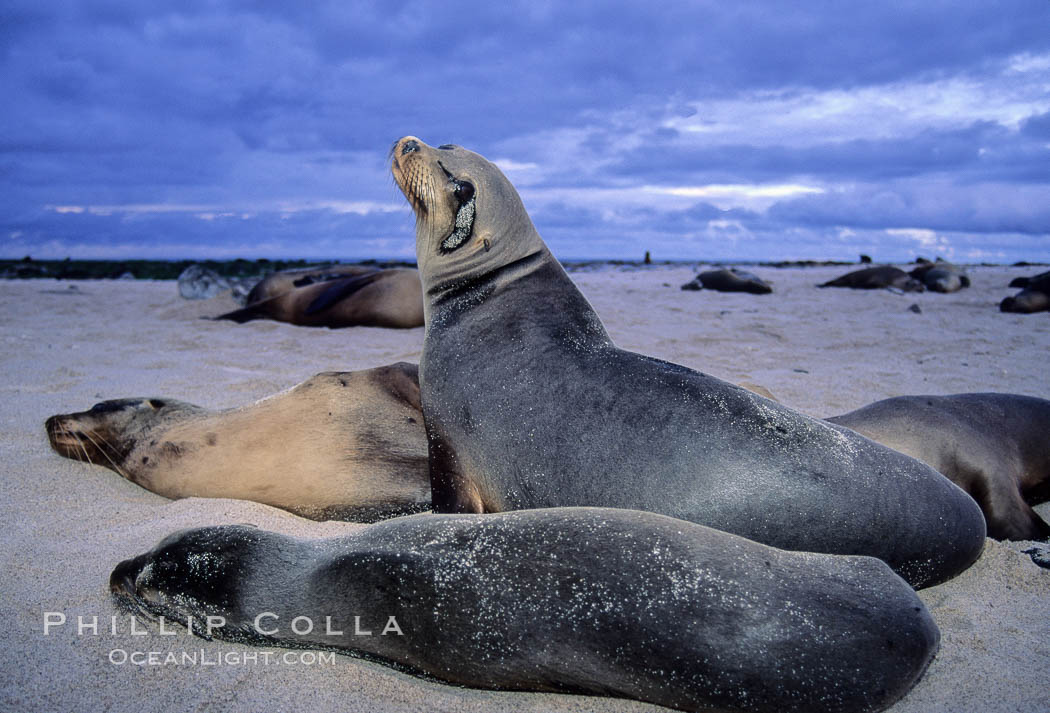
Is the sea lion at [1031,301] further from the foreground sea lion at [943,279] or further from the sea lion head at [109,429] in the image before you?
the sea lion head at [109,429]

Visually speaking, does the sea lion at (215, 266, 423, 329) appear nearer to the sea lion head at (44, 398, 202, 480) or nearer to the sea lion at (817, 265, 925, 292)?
the sea lion head at (44, 398, 202, 480)

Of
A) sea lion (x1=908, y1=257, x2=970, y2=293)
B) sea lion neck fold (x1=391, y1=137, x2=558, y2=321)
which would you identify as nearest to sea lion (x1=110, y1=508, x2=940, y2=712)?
sea lion neck fold (x1=391, y1=137, x2=558, y2=321)

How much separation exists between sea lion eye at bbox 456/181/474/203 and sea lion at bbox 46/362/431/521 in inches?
34.1

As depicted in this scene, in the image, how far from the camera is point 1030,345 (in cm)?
780

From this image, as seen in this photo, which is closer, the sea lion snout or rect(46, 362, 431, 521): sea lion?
the sea lion snout

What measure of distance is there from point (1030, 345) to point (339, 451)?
286 inches

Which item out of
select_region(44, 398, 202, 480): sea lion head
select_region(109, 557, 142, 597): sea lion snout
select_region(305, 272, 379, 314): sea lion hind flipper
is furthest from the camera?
select_region(305, 272, 379, 314): sea lion hind flipper

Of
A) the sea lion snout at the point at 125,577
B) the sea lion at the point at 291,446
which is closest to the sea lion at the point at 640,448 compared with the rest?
the sea lion at the point at 291,446

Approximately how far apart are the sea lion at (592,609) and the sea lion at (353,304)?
21.8 ft

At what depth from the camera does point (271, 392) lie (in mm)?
5145

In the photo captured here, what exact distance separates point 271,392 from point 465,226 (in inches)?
88.0

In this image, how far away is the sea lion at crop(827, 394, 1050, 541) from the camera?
11.0ft

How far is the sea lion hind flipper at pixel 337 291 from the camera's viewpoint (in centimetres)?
905

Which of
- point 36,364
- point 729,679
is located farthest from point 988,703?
point 36,364
